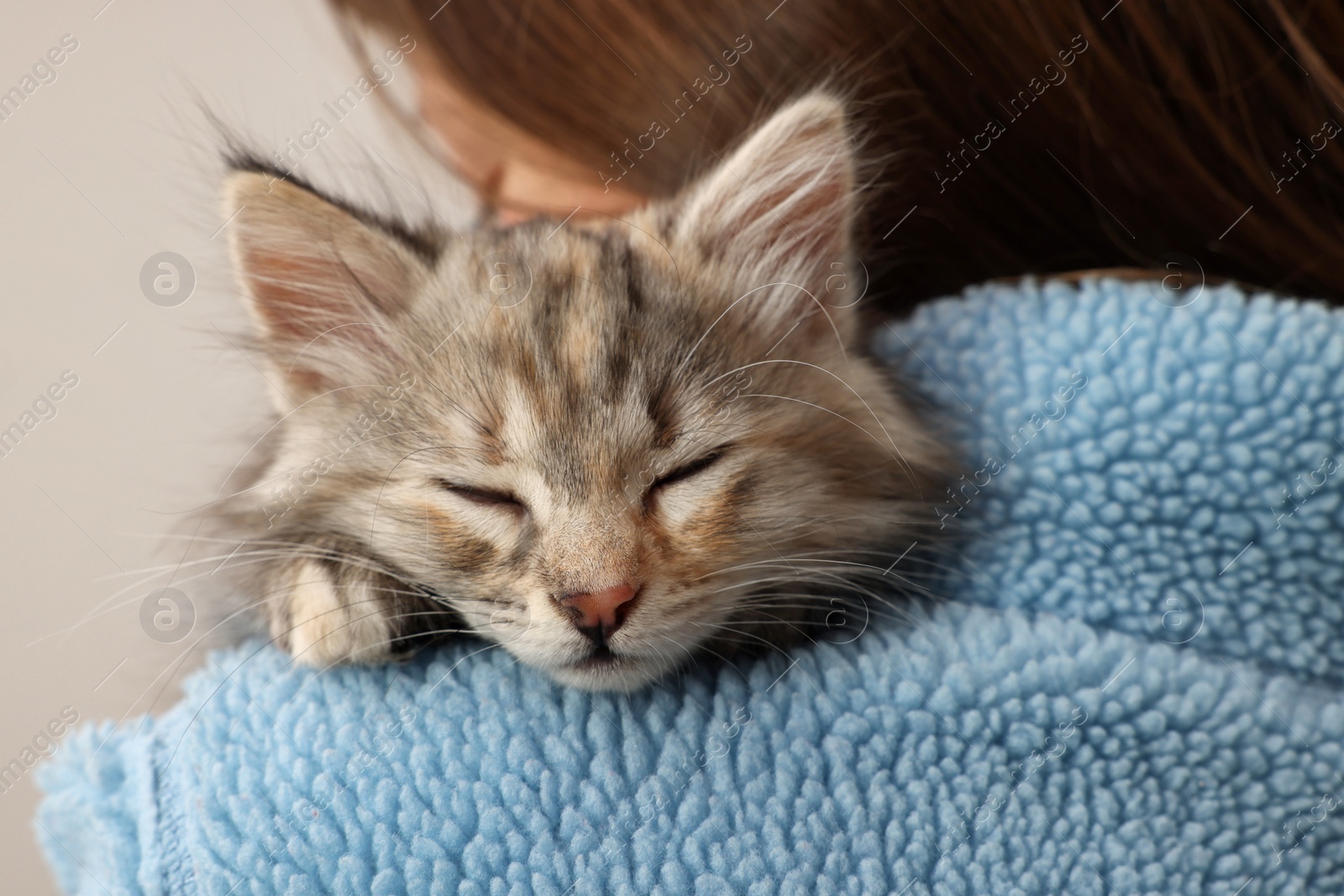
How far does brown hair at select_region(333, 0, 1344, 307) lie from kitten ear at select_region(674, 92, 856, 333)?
0.07 m

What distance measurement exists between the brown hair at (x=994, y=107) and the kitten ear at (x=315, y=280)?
0.36 metres

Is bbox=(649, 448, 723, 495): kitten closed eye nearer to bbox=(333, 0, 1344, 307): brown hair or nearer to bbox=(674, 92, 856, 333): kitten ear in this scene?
bbox=(674, 92, 856, 333): kitten ear

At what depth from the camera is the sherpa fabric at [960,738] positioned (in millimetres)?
825

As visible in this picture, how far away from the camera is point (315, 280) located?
3.97 feet

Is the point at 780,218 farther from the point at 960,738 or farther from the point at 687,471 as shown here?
the point at 960,738

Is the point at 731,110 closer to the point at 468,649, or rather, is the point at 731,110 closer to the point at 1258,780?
the point at 468,649

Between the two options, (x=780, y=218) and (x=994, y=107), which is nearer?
(x=994, y=107)

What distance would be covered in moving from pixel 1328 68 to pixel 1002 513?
0.55m

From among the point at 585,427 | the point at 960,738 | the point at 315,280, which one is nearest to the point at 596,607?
the point at 585,427

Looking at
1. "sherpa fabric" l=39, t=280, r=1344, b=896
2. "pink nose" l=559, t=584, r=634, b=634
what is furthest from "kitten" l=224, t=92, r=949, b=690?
"sherpa fabric" l=39, t=280, r=1344, b=896

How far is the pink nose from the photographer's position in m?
0.98

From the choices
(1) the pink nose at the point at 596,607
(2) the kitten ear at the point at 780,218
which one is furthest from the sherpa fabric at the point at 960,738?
(2) the kitten ear at the point at 780,218

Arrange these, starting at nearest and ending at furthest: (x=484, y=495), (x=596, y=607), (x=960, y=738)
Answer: (x=960, y=738) < (x=596, y=607) < (x=484, y=495)

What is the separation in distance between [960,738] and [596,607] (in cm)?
38
